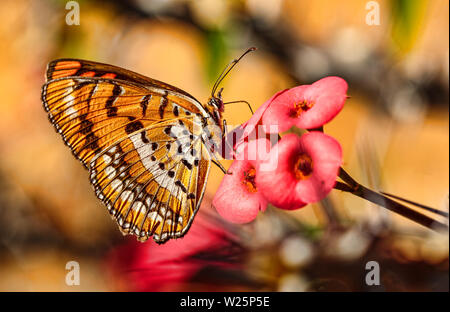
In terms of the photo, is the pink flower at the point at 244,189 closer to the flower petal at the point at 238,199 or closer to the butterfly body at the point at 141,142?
the flower petal at the point at 238,199

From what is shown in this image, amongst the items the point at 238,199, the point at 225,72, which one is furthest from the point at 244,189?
the point at 225,72

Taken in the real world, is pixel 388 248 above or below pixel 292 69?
below

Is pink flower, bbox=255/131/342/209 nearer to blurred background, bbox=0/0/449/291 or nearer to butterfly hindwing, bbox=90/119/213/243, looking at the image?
butterfly hindwing, bbox=90/119/213/243

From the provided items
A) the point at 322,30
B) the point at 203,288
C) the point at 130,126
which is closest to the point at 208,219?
the point at 203,288

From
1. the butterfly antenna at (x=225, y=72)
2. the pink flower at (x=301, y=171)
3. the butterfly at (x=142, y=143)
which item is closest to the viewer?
the pink flower at (x=301, y=171)

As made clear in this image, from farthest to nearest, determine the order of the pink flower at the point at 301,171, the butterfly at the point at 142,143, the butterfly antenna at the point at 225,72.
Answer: the butterfly antenna at the point at 225,72 → the butterfly at the point at 142,143 → the pink flower at the point at 301,171

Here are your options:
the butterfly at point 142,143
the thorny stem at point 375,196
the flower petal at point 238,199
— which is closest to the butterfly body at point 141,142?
the butterfly at point 142,143

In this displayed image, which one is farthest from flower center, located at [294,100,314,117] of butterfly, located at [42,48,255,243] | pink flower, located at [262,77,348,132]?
butterfly, located at [42,48,255,243]
